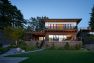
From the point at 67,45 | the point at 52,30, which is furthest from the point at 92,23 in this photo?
the point at 67,45

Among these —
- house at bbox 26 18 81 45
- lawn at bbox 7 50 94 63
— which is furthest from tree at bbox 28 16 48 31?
lawn at bbox 7 50 94 63

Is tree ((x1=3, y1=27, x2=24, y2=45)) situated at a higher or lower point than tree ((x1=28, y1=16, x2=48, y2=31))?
lower

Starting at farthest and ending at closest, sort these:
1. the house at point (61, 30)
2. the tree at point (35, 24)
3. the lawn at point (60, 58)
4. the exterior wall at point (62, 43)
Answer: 1. the tree at point (35, 24)
2. the house at point (61, 30)
3. the exterior wall at point (62, 43)
4. the lawn at point (60, 58)

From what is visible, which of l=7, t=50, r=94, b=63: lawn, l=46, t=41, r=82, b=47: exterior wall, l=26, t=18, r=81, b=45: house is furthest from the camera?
l=26, t=18, r=81, b=45: house

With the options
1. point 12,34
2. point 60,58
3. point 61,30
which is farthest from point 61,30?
point 60,58

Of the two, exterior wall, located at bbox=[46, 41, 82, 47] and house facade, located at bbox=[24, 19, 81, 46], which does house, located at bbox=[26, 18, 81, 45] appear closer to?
house facade, located at bbox=[24, 19, 81, 46]

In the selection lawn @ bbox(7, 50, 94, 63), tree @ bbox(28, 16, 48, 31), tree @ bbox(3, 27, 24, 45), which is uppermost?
tree @ bbox(28, 16, 48, 31)

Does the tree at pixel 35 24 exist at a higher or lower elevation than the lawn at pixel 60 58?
higher

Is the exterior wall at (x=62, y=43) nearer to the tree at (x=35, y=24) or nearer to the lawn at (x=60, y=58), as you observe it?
the lawn at (x=60, y=58)

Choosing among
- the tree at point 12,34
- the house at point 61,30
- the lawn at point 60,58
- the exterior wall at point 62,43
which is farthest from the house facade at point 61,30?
Result: the lawn at point 60,58

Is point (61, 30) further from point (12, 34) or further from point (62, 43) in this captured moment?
point (12, 34)

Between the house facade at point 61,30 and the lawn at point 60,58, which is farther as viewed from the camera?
the house facade at point 61,30

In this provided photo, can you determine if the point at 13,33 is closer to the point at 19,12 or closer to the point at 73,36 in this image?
the point at 73,36

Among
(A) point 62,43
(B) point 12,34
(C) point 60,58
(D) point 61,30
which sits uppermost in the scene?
(D) point 61,30
